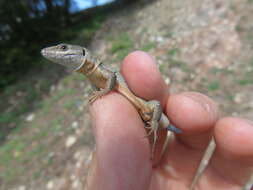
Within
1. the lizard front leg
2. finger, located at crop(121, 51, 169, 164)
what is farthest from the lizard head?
finger, located at crop(121, 51, 169, 164)

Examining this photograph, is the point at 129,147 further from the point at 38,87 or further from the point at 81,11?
the point at 81,11

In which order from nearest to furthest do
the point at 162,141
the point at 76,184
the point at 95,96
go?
1. the point at 95,96
2. the point at 162,141
3. the point at 76,184

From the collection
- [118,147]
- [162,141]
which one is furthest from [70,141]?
[118,147]

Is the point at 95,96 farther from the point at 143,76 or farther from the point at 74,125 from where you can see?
the point at 74,125

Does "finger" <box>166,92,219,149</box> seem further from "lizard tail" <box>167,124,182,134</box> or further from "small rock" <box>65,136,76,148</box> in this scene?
"small rock" <box>65,136,76,148</box>

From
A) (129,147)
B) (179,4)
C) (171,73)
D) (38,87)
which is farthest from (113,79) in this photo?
(179,4)

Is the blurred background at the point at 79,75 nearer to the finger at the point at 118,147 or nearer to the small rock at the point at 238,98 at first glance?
the small rock at the point at 238,98
